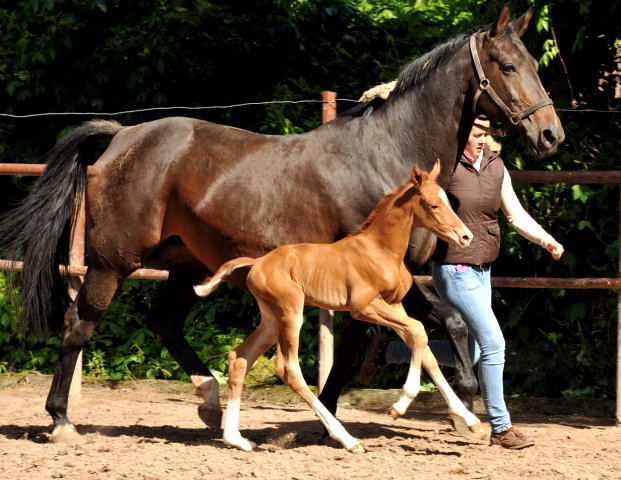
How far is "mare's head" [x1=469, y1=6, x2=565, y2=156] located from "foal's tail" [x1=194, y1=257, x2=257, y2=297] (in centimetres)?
133

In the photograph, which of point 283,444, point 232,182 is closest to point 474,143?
point 232,182

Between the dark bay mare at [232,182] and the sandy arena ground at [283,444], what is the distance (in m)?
0.34

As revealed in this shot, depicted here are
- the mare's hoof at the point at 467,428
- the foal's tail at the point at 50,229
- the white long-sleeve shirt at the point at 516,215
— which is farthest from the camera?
the foal's tail at the point at 50,229

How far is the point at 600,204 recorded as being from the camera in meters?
6.79

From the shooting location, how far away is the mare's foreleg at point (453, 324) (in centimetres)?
520

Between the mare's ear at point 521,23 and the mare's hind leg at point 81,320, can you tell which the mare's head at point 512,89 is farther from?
the mare's hind leg at point 81,320

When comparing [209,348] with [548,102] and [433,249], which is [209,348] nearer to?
[433,249]

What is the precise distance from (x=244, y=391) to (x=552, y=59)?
3.06 meters

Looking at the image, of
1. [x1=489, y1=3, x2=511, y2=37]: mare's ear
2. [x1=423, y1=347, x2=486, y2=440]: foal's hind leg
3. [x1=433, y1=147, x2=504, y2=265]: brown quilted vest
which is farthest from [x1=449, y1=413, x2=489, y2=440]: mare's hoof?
[x1=489, y1=3, x2=511, y2=37]: mare's ear

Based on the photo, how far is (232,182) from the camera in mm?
5113

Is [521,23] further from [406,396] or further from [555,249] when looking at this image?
[406,396]

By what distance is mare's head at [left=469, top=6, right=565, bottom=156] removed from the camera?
479 cm

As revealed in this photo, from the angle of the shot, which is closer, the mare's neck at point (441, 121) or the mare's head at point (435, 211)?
the mare's head at point (435, 211)

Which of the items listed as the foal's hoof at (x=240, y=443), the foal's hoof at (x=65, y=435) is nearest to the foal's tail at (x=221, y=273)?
the foal's hoof at (x=240, y=443)
